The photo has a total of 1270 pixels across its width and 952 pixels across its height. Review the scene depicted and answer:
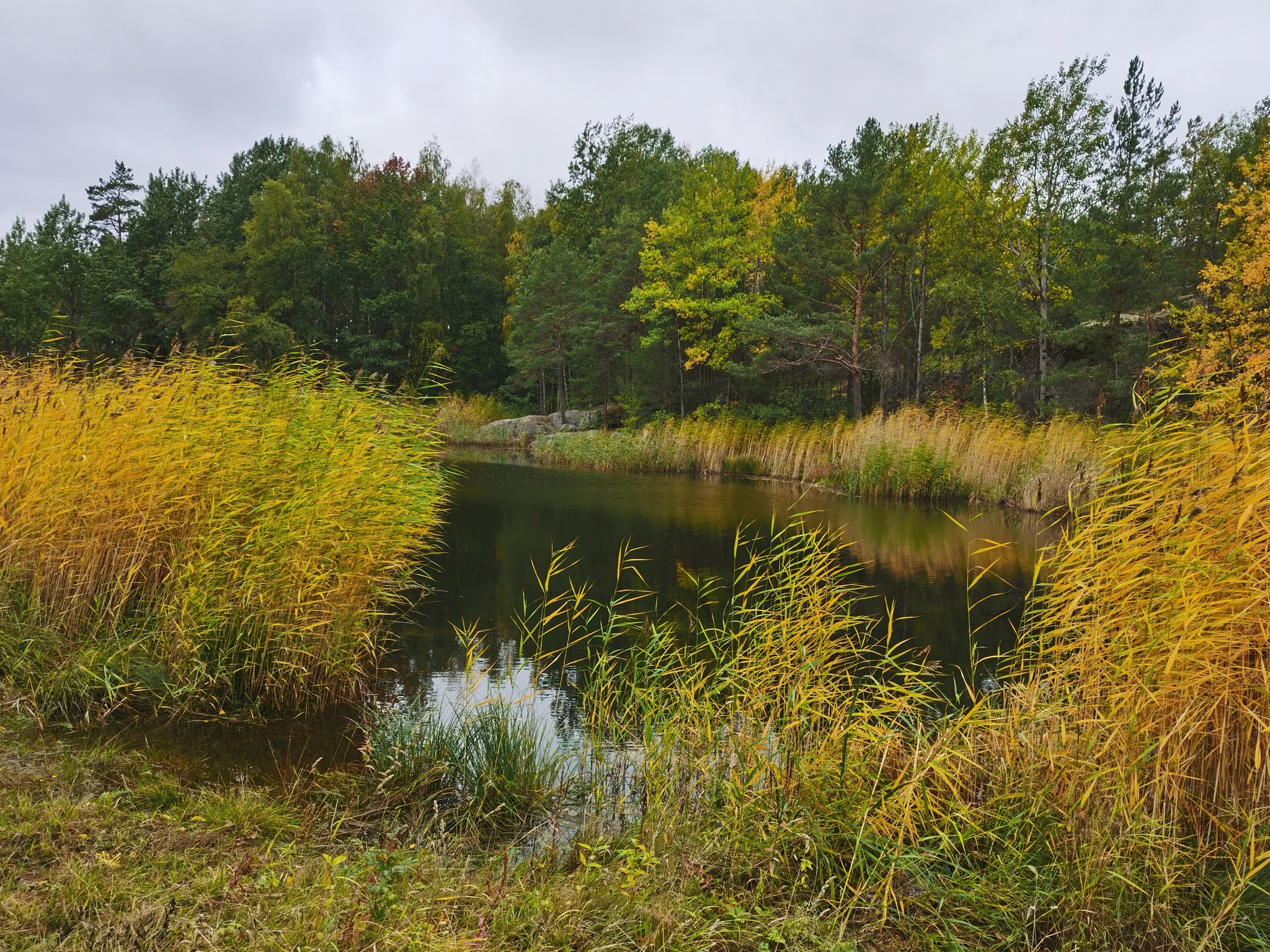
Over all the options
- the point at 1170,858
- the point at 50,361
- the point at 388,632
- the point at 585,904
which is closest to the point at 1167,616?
the point at 1170,858

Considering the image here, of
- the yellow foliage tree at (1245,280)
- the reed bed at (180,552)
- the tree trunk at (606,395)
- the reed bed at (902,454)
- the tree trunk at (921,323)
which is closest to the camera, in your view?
the reed bed at (180,552)

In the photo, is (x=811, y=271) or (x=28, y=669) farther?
(x=811, y=271)

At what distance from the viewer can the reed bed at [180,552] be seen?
4.27 meters

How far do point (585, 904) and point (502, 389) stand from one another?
129 feet

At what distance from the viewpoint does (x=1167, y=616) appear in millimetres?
2666

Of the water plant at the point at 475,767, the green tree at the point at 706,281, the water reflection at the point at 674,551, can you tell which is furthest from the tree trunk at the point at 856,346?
the water plant at the point at 475,767

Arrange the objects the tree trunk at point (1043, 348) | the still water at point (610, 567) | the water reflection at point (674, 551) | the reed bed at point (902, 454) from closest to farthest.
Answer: the still water at point (610, 567) → the water reflection at point (674, 551) → the reed bed at point (902, 454) → the tree trunk at point (1043, 348)

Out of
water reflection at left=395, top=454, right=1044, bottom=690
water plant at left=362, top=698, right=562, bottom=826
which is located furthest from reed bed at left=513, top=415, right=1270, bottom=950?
water reflection at left=395, top=454, right=1044, bottom=690

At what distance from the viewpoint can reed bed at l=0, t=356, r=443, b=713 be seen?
427 cm

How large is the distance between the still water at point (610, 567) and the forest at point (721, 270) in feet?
16.0

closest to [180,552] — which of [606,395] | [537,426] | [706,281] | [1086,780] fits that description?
[1086,780]

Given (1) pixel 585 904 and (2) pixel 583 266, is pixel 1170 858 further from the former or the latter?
(2) pixel 583 266

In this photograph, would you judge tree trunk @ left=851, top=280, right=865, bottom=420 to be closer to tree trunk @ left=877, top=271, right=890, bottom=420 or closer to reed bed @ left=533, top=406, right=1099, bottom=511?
tree trunk @ left=877, top=271, right=890, bottom=420

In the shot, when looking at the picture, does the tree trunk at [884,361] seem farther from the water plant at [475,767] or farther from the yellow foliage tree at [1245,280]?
the water plant at [475,767]
